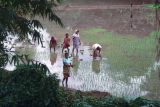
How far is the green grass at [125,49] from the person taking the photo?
18.0m

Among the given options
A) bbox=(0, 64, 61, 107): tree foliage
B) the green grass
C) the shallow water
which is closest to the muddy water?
the shallow water

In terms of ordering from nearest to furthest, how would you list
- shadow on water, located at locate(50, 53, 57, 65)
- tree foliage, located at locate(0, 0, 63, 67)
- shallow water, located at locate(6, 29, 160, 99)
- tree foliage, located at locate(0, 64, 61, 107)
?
tree foliage, located at locate(0, 0, 63, 67) → tree foliage, located at locate(0, 64, 61, 107) → shallow water, located at locate(6, 29, 160, 99) → shadow on water, located at locate(50, 53, 57, 65)

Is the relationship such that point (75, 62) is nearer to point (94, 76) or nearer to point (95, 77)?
point (94, 76)

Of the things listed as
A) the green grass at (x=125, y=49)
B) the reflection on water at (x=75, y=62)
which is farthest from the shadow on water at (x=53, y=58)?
the green grass at (x=125, y=49)

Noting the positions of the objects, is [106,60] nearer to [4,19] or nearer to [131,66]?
[131,66]

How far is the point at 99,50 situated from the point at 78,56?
1.09 metres

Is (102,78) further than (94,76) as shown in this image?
No

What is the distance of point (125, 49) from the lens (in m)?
20.7

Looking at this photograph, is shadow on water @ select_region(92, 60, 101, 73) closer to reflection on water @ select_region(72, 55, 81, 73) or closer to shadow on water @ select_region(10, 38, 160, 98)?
shadow on water @ select_region(10, 38, 160, 98)

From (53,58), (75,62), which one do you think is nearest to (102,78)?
(75,62)

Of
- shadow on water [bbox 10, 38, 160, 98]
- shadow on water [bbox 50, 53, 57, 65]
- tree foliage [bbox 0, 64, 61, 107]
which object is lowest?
tree foliage [bbox 0, 64, 61, 107]

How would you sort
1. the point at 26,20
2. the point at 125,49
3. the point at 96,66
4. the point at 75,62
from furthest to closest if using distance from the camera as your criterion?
1. the point at 125,49
2. the point at 75,62
3. the point at 96,66
4. the point at 26,20

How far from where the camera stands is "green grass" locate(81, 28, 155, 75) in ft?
59.2

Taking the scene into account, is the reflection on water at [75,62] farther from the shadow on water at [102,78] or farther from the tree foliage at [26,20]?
the tree foliage at [26,20]
